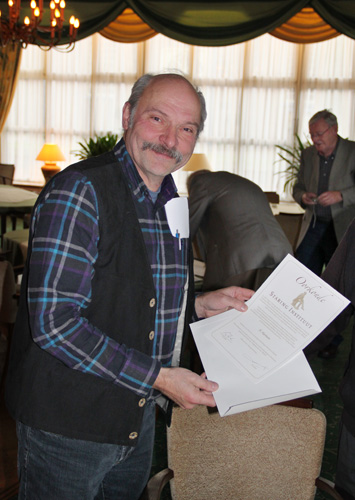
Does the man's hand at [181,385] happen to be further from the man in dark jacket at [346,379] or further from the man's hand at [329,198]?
the man's hand at [329,198]

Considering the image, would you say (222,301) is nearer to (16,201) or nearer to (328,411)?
(328,411)

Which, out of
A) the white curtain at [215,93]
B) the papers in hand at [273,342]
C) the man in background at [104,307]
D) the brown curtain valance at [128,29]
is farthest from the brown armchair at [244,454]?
the white curtain at [215,93]

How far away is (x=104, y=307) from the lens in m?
1.15

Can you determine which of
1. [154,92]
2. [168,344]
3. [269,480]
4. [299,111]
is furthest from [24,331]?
[299,111]

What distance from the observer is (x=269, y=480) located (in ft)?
5.30

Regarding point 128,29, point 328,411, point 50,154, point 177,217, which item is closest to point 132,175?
point 177,217

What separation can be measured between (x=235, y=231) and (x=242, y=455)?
5.24 ft

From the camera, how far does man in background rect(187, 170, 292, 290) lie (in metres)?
2.97

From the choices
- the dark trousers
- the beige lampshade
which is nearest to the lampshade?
the beige lampshade

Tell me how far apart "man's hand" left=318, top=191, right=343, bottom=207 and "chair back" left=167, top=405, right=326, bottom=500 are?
2653 mm

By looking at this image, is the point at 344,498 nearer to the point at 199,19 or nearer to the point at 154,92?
the point at 154,92

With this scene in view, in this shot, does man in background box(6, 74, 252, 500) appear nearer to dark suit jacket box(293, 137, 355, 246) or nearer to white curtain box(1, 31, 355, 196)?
dark suit jacket box(293, 137, 355, 246)

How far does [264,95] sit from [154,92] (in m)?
7.25

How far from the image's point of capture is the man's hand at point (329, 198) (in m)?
3.98
